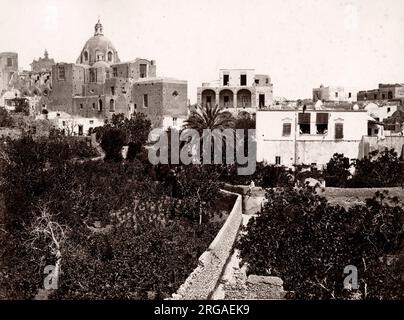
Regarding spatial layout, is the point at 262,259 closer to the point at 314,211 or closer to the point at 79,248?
the point at 314,211

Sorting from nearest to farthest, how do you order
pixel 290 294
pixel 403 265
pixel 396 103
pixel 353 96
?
pixel 290 294
pixel 403 265
pixel 396 103
pixel 353 96

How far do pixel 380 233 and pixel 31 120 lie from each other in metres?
38.9

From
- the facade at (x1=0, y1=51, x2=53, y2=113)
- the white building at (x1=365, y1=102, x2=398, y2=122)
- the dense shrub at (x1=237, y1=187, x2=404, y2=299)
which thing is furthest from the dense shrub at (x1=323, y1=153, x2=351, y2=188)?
the facade at (x1=0, y1=51, x2=53, y2=113)

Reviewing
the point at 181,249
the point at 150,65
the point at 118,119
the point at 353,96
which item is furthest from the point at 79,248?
the point at 353,96

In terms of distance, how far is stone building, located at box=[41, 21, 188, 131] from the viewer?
Answer: 52531 millimetres

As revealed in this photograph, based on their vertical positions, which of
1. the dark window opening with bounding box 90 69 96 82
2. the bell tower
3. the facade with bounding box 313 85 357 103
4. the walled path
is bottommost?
the walled path

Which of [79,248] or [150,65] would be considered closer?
[79,248]


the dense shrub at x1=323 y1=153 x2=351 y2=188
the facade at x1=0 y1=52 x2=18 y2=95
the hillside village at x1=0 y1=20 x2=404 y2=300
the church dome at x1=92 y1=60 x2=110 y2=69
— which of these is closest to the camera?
the hillside village at x1=0 y1=20 x2=404 y2=300

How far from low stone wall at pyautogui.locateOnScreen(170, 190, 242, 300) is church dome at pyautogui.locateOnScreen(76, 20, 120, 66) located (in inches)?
1760

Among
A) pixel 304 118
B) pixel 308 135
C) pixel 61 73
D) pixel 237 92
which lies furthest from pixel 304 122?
pixel 61 73

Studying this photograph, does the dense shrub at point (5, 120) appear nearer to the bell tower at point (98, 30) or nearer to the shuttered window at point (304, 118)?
the bell tower at point (98, 30)

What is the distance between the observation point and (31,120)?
49.7 meters

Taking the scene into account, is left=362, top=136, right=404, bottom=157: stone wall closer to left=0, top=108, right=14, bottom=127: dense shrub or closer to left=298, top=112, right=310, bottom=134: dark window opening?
left=298, top=112, right=310, bottom=134: dark window opening

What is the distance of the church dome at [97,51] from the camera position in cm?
6231
